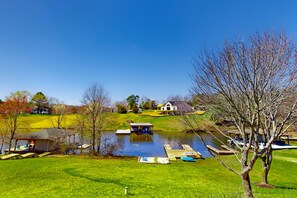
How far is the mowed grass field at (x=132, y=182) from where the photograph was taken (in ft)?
25.7

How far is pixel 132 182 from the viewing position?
9727mm

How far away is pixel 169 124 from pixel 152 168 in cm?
3627

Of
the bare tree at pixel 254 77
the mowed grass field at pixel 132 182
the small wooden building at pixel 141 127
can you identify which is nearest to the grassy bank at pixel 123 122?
the small wooden building at pixel 141 127

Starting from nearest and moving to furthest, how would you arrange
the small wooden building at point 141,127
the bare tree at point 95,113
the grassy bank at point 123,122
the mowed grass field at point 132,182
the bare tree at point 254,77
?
the bare tree at point 254,77
the mowed grass field at point 132,182
the bare tree at point 95,113
the small wooden building at point 141,127
the grassy bank at point 123,122

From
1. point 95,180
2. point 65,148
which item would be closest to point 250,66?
point 95,180

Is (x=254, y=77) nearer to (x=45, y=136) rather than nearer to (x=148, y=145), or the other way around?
(x=45, y=136)

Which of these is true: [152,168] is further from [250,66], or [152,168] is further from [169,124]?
[169,124]

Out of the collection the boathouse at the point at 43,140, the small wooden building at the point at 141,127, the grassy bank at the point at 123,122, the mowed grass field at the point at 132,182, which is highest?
the grassy bank at the point at 123,122

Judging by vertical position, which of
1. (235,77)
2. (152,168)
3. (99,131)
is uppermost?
(235,77)

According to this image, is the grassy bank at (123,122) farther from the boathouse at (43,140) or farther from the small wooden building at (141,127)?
the boathouse at (43,140)

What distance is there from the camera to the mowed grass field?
309 inches

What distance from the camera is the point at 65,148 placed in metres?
20.8

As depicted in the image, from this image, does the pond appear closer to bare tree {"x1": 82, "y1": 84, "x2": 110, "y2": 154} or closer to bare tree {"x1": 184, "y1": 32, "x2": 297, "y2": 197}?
bare tree {"x1": 82, "y1": 84, "x2": 110, "y2": 154}

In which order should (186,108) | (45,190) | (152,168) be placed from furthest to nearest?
→ (152,168) < (45,190) < (186,108)
